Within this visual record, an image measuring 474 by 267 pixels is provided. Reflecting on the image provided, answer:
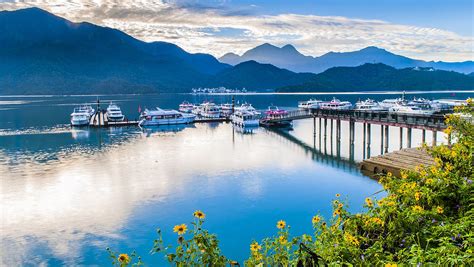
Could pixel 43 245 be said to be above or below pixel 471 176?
below

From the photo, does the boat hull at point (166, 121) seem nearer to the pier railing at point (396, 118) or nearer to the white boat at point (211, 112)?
the white boat at point (211, 112)

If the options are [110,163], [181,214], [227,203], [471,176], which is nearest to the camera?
[471,176]

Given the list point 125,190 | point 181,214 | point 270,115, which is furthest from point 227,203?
point 270,115

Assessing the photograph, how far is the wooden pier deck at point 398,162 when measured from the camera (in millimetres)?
23453

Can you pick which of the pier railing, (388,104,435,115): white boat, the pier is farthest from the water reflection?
(388,104,435,115): white boat

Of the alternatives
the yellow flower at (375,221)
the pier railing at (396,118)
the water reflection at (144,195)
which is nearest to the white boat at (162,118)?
the water reflection at (144,195)

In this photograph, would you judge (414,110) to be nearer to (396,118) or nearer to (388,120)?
(388,120)

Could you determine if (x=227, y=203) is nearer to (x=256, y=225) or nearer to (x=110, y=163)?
(x=256, y=225)

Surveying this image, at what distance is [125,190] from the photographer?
25.5m

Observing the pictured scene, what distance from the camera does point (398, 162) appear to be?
24719mm

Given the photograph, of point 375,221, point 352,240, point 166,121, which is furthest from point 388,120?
point 166,121

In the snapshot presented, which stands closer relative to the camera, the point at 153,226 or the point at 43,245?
the point at 43,245

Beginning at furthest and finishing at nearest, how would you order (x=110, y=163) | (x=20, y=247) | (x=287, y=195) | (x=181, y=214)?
(x=110, y=163) < (x=287, y=195) < (x=181, y=214) < (x=20, y=247)

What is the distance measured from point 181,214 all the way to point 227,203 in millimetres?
2970
